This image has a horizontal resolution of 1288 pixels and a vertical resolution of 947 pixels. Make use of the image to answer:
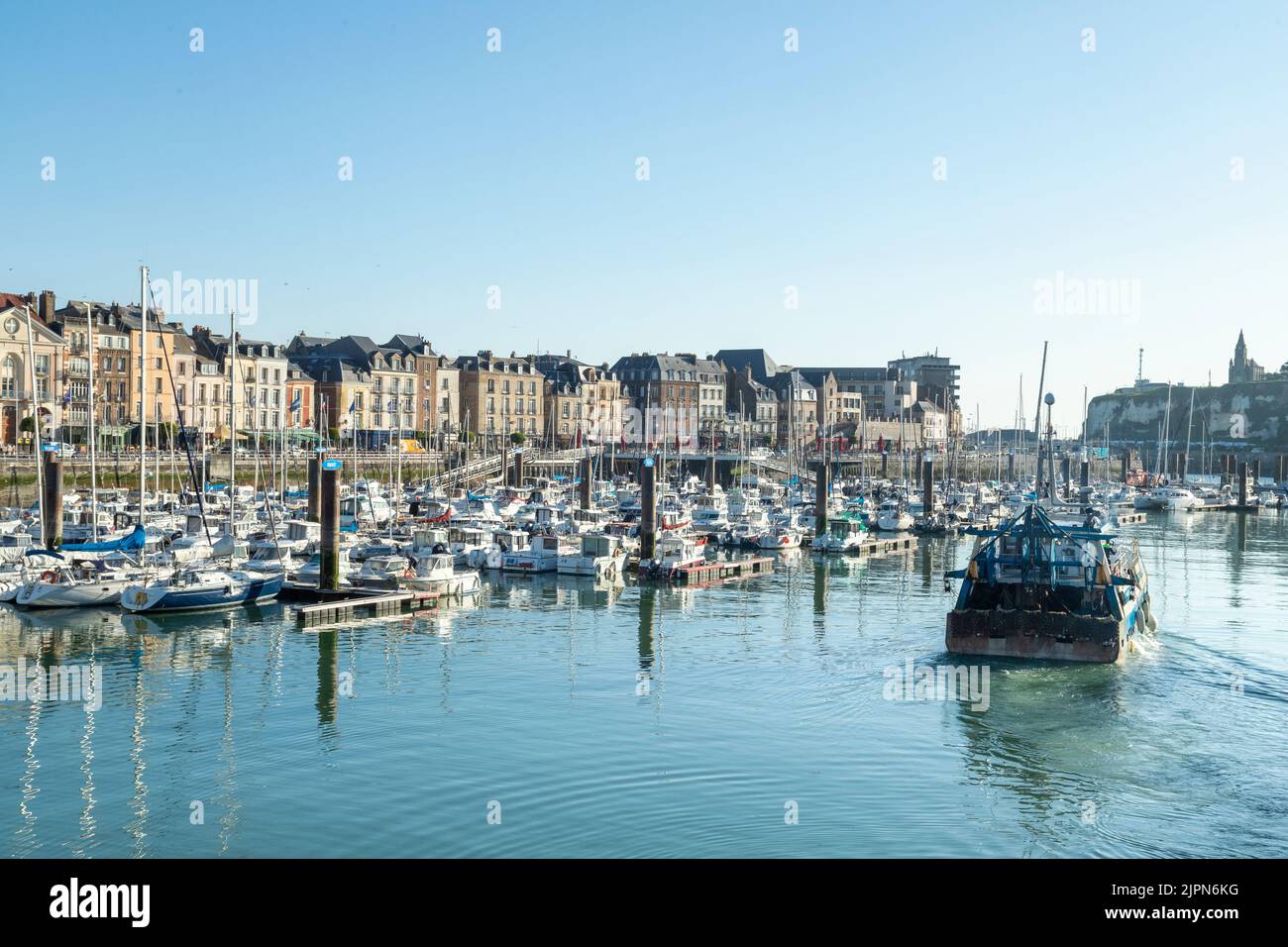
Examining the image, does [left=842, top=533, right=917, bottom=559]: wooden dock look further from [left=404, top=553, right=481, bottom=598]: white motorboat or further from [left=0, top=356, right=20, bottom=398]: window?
[left=0, top=356, right=20, bottom=398]: window

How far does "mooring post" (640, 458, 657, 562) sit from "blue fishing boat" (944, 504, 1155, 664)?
68.9 feet

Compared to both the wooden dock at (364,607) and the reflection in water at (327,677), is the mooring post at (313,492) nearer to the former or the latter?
the wooden dock at (364,607)

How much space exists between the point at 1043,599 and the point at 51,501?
127 feet

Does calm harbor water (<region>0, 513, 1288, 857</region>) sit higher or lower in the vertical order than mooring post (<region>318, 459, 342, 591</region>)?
lower

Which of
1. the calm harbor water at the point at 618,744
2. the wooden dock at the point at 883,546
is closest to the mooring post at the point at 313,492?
the calm harbor water at the point at 618,744

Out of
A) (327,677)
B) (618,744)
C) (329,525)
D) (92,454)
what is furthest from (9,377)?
(618,744)

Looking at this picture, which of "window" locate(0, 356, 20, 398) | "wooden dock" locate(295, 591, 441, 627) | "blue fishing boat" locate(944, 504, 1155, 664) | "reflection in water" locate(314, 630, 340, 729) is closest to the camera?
"reflection in water" locate(314, 630, 340, 729)

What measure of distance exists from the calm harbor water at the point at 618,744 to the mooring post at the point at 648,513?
1402 centimetres

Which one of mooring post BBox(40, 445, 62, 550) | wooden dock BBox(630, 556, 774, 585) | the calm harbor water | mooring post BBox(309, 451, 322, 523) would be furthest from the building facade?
the calm harbor water

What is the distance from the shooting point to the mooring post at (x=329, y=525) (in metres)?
45.7

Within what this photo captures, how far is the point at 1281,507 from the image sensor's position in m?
128

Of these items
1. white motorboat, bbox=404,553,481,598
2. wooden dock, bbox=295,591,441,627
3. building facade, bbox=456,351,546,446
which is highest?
building facade, bbox=456,351,546,446

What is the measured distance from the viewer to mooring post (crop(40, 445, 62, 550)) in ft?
164
